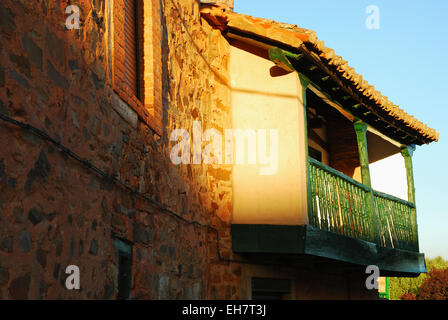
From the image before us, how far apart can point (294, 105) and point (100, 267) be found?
16.0ft

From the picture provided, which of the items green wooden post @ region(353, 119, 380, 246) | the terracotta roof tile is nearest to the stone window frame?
the terracotta roof tile

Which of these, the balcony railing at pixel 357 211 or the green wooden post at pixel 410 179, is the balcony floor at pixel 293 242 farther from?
the green wooden post at pixel 410 179

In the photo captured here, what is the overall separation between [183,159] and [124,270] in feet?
7.32

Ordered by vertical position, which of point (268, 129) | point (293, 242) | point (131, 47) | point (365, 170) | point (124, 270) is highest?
point (131, 47)

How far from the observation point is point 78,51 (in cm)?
489

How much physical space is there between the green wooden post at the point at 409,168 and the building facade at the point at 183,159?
3 centimetres

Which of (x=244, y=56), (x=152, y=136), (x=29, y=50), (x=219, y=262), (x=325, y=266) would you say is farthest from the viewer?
(x=325, y=266)

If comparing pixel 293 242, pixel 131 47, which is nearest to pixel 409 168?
pixel 293 242

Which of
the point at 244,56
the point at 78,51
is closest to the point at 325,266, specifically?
the point at 244,56

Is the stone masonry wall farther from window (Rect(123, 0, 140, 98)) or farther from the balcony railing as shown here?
the balcony railing

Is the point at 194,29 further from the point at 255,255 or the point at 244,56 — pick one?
the point at 255,255

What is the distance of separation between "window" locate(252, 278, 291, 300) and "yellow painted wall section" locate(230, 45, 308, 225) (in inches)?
44.0

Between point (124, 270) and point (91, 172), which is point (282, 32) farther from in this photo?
point (91, 172)

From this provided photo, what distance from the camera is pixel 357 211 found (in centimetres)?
1008
